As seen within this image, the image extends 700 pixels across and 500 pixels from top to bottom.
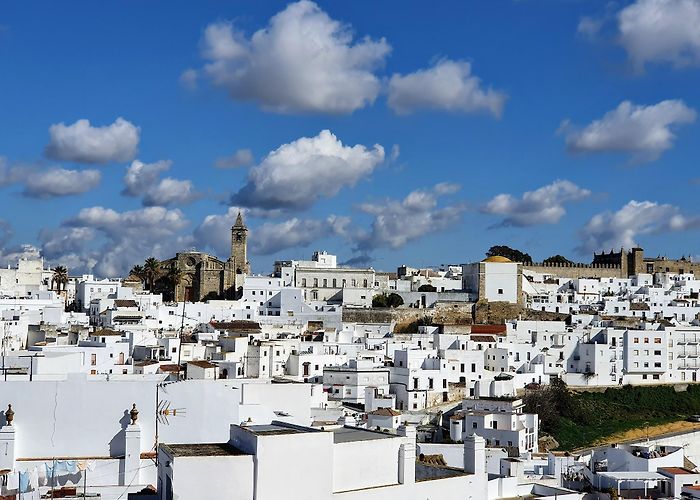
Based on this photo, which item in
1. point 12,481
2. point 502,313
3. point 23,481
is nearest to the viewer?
point 23,481

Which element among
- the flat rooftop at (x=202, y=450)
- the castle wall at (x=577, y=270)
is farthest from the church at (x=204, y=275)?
the flat rooftop at (x=202, y=450)

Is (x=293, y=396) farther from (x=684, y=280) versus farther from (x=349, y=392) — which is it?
(x=684, y=280)

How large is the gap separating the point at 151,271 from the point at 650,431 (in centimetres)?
3096

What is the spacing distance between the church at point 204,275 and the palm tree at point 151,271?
0.36 meters

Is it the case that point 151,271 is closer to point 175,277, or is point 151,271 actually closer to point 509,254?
point 175,277

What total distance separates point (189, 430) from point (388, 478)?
402 centimetres

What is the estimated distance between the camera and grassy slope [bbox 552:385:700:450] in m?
36.9

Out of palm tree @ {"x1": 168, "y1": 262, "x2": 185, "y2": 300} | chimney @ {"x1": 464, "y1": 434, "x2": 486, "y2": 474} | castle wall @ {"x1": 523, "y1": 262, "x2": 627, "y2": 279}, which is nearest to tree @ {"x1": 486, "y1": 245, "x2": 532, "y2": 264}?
castle wall @ {"x1": 523, "y1": 262, "x2": 627, "y2": 279}

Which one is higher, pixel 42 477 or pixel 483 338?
pixel 483 338

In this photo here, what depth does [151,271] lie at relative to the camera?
5669 centimetres

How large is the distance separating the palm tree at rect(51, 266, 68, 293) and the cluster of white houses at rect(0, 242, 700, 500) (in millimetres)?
687

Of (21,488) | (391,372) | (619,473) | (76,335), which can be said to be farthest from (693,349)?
(21,488)

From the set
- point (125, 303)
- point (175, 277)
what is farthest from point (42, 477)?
point (175, 277)

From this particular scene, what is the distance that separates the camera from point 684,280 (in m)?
61.3
